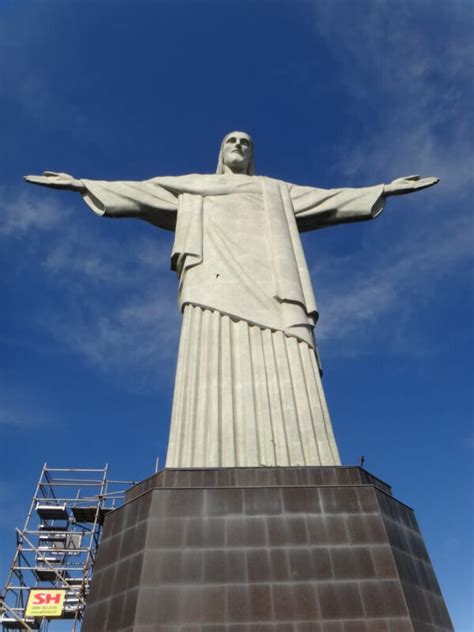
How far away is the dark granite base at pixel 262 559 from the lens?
16.7 feet

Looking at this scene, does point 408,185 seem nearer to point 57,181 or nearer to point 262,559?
point 57,181

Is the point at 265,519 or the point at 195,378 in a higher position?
the point at 195,378

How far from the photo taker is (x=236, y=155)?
37.7 ft

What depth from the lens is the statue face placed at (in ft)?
37.6

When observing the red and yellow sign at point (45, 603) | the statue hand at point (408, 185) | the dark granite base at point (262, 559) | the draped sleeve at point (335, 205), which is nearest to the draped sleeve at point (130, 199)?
the draped sleeve at point (335, 205)

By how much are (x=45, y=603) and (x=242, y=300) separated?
17931 mm

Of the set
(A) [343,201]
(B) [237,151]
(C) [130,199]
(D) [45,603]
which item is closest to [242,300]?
(C) [130,199]

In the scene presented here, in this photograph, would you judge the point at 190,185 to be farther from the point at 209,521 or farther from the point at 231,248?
the point at 209,521

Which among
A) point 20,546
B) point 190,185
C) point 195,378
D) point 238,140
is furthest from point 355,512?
point 20,546

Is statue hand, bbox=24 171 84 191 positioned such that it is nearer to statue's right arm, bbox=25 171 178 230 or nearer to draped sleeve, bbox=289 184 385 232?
statue's right arm, bbox=25 171 178 230

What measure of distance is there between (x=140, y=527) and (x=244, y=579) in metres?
1.21

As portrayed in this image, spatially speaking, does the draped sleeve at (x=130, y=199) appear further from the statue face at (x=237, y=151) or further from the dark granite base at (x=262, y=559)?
the dark granite base at (x=262, y=559)

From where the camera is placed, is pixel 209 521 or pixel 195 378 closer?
pixel 209 521

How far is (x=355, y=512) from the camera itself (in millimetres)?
5867
